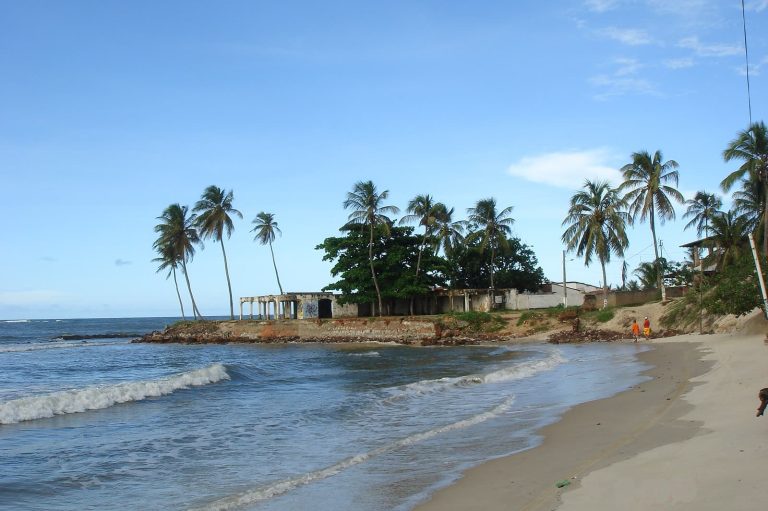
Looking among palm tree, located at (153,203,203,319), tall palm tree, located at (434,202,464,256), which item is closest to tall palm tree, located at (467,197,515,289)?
tall palm tree, located at (434,202,464,256)

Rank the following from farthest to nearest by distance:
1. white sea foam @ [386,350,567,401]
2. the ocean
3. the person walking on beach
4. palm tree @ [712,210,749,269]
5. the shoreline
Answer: palm tree @ [712,210,749,269] < the person walking on beach < white sea foam @ [386,350,567,401] < the ocean < the shoreline

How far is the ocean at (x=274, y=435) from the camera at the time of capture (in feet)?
28.4

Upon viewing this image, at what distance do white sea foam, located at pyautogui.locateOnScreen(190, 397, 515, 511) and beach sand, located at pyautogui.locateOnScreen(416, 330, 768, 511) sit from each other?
1997 millimetres

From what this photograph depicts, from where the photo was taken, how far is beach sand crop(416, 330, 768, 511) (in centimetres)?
627

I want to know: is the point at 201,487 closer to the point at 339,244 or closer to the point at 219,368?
the point at 219,368

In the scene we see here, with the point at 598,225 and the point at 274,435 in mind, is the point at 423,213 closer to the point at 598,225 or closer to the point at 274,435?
the point at 598,225

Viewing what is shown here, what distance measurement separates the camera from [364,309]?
64625 mm

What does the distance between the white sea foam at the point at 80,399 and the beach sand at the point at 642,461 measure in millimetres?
12501

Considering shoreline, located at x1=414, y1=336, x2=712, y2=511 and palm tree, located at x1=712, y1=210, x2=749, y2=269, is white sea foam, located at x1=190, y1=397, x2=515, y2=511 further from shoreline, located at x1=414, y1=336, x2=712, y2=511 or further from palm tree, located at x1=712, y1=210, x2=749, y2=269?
palm tree, located at x1=712, y1=210, x2=749, y2=269

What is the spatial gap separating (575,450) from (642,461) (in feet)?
5.33

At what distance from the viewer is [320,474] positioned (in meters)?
9.41

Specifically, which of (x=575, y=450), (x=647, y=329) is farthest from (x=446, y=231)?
(x=575, y=450)

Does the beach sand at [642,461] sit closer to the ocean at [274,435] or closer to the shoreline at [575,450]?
the shoreline at [575,450]

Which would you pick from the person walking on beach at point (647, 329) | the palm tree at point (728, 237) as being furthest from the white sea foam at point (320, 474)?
the palm tree at point (728, 237)
